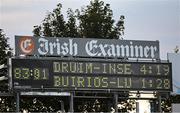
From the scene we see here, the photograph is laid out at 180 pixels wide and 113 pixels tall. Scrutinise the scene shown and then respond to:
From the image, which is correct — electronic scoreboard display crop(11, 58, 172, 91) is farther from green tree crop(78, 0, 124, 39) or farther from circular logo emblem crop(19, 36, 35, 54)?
green tree crop(78, 0, 124, 39)

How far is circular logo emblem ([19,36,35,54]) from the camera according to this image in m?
45.4

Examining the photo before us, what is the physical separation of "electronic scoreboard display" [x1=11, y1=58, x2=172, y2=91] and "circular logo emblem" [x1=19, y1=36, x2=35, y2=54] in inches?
40.8

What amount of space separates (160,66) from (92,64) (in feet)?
14.1

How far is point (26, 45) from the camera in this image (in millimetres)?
45562

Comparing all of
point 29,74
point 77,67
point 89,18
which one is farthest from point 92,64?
point 89,18

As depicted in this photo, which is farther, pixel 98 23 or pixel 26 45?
pixel 98 23

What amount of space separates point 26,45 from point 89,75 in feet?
13.1

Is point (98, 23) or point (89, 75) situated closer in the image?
point (89, 75)

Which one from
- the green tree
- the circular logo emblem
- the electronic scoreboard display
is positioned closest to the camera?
the electronic scoreboard display

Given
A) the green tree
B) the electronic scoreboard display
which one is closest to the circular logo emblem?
the electronic scoreboard display

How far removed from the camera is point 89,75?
150 ft

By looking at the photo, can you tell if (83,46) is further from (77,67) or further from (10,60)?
(10,60)

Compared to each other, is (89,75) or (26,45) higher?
(26,45)

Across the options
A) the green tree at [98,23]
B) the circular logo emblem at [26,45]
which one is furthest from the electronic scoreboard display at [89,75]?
the green tree at [98,23]
